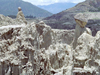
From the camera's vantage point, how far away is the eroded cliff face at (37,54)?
4.01 meters

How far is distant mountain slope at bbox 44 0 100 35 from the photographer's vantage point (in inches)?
806

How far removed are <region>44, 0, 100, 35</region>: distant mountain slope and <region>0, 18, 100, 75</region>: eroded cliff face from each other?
13477mm

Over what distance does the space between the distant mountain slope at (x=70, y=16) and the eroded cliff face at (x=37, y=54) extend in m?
13.5

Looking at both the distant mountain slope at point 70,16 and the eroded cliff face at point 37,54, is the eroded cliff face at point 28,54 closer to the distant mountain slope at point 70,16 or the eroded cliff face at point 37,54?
the eroded cliff face at point 37,54

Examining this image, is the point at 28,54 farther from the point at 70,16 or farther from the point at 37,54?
the point at 70,16

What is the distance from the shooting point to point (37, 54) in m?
4.46

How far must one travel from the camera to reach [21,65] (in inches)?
158

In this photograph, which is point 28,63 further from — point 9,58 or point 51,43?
point 51,43

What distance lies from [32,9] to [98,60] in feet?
118

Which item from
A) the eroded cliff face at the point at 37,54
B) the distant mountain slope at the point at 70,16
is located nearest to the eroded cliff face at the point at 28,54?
the eroded cliff face at the point at 37,54

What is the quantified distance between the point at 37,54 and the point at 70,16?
22.8 meters

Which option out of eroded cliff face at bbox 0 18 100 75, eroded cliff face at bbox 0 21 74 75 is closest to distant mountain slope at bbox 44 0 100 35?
eroded cliff face at bbox 0 18 100 75

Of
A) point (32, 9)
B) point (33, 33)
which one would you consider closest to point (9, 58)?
point (33, 33)

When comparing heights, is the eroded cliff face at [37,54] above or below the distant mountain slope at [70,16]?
below
